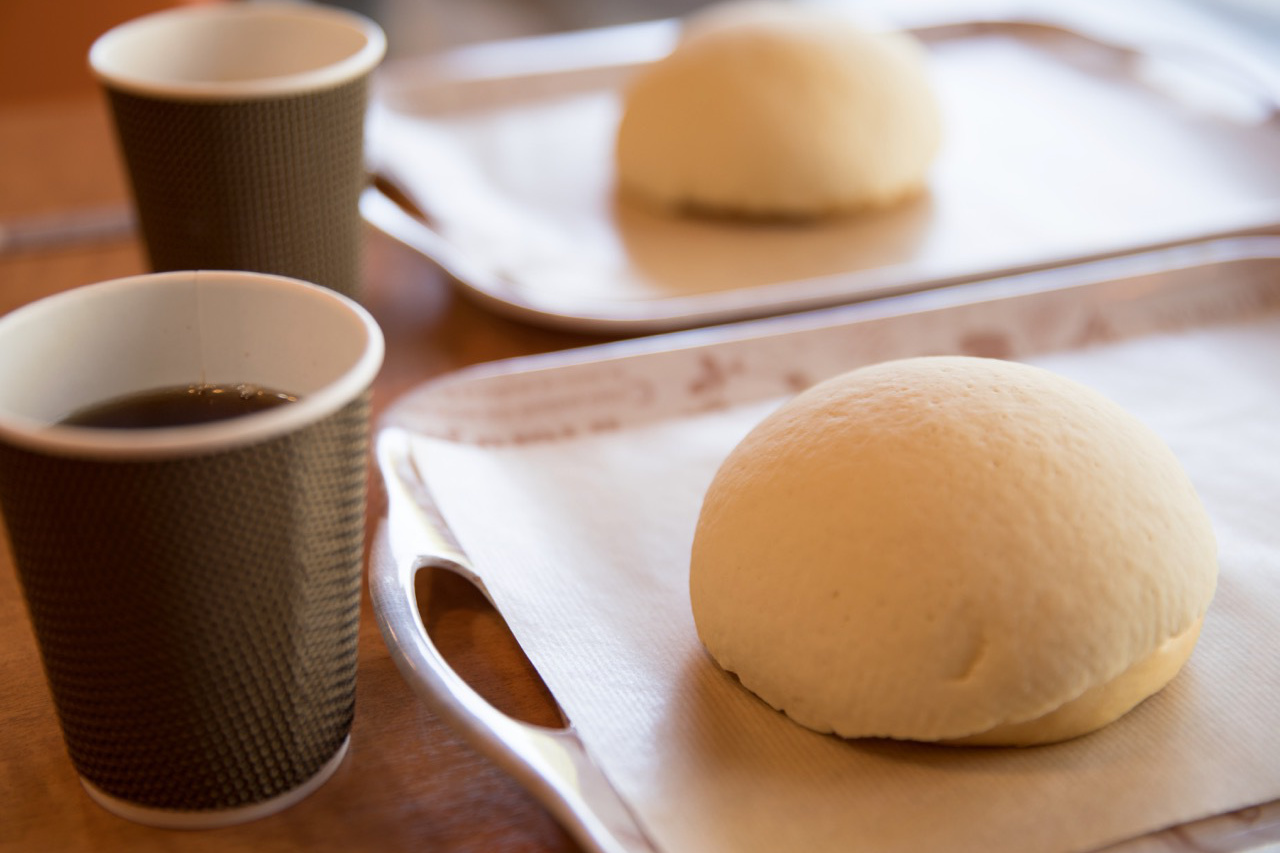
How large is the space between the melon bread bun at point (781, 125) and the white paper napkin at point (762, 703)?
317 mm

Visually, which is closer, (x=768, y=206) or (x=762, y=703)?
(x=762, y=703)

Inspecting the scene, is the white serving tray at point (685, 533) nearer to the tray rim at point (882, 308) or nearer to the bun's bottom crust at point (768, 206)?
the tray rim at point (882, 308)

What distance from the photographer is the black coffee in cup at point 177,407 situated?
1.59 feet

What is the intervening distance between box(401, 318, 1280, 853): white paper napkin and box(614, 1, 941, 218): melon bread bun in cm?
32

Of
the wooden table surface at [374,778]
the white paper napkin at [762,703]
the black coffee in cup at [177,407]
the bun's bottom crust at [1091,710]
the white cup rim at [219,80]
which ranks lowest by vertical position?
the wooden table surface at [374,778]

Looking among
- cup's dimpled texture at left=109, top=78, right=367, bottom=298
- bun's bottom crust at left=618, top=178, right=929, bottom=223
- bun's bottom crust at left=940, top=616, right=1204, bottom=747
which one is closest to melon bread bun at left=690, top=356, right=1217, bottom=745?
bun's bottom crust at left=940, top=616, right=1204, bottom=747

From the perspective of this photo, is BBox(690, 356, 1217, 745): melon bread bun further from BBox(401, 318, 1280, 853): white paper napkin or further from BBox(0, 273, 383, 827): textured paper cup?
BBox(0, 273, 383, 827): textured paper cup

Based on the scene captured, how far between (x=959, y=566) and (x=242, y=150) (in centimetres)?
47

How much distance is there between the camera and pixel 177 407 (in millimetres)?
498

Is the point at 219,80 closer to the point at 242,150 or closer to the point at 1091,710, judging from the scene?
the point at 242,150

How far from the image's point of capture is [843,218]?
1.01m

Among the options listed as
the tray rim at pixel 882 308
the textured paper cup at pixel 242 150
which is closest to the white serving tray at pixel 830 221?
the tray rim at pixel 882 308

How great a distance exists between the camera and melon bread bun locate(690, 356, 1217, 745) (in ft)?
1.55

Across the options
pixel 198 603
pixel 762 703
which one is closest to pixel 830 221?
pixel 762 703
